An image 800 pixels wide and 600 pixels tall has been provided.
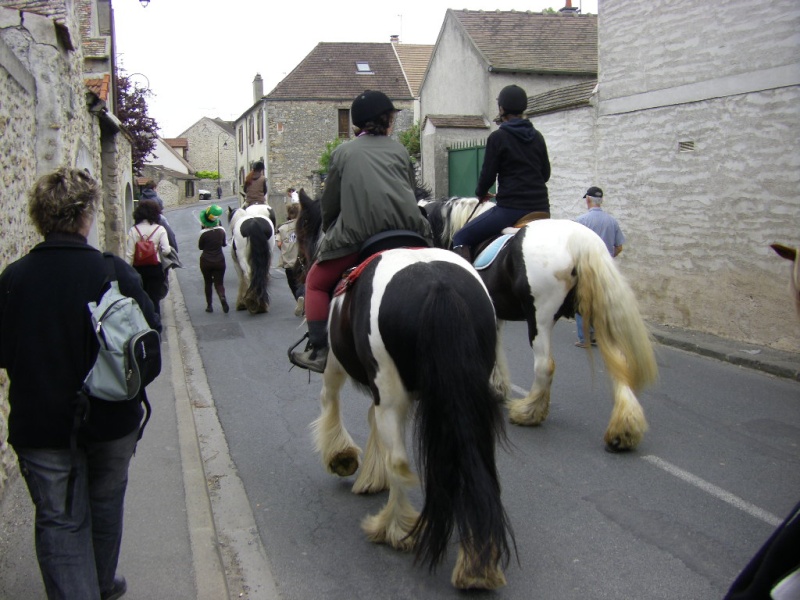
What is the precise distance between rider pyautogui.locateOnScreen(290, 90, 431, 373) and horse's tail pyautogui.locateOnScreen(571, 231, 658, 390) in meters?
1.71

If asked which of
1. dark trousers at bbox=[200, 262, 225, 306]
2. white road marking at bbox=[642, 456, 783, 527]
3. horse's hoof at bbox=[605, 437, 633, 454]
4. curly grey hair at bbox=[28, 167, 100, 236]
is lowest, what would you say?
white road marking at bbox=[642, 456, 783, 527]

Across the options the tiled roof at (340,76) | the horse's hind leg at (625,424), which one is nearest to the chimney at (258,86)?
the tiled roof at (340,76)

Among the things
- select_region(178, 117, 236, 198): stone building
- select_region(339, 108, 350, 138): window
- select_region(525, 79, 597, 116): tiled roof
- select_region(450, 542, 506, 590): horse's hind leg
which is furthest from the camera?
select_region(178, 117, 236, 198): stone building

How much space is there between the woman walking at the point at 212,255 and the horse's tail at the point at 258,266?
0.52 meters

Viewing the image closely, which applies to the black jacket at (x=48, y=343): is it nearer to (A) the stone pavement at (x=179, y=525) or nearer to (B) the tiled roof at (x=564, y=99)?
(A) the stone pavement at (x=179, y=525)

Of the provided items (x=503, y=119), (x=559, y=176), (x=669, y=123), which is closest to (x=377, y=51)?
(x=559, y=176)

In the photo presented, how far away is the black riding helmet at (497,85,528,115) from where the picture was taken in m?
6.78

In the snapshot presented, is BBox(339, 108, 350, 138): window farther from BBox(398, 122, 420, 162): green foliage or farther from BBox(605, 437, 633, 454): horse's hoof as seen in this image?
BBox(605, 437, 633, 454): horse's hoof

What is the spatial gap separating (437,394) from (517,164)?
12.4 ft

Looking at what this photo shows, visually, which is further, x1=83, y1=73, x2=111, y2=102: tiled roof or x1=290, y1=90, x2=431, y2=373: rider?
x1=83, y1=73, x2=111, y2=102: tiled roof

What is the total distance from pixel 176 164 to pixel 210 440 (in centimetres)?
8131

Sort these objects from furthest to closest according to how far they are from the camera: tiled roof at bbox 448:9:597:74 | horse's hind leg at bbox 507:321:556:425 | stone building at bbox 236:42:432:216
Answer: stone building at bbox 236:42:432:216
tiled roof at bbox 448:9:597:74
horse's hind leg at bbox 507:321:556:425

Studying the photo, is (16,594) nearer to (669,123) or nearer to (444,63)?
(669,123)

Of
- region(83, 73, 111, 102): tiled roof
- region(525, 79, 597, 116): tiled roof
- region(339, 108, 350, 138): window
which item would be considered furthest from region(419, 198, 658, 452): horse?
region(339, 108, 350, 138): window
